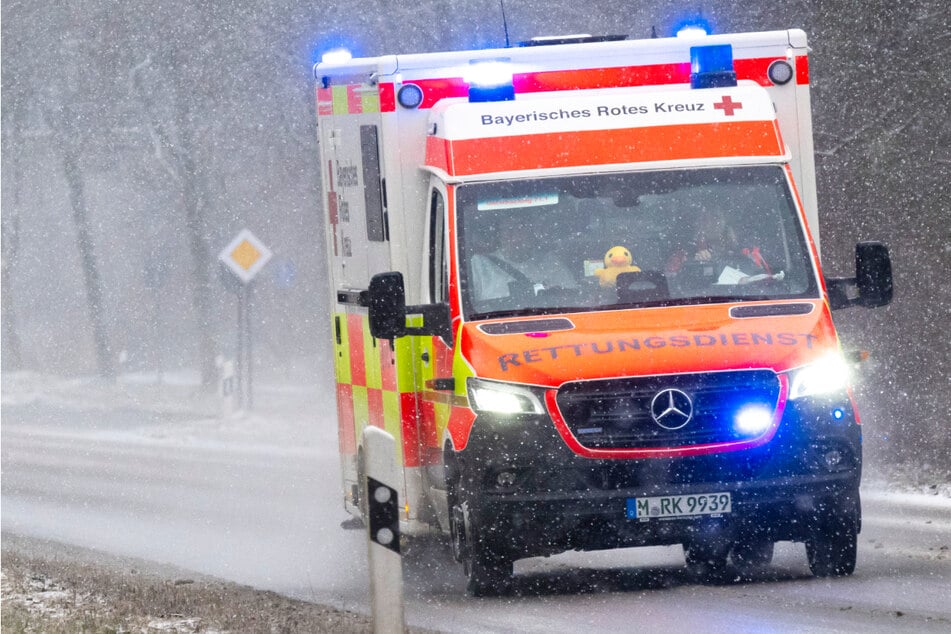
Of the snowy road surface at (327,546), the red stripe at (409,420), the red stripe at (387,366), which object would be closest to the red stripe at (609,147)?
the red stripe at (387,366)

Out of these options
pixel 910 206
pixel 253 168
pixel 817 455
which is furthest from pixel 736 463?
pixel 253 168

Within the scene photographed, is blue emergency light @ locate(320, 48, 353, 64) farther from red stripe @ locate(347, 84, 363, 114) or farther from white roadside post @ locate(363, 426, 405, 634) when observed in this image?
white roadside post @ locate(363, 426, 405, 634)

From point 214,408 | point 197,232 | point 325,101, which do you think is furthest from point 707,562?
point 197,232

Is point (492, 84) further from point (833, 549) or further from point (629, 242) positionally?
point (833, 549)

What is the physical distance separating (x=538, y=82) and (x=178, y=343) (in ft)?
131

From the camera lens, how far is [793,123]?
10641 mm

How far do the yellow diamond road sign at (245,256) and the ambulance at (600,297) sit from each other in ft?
38.6

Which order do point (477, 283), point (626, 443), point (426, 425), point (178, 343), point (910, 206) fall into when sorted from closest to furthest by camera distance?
point (626, 443) < point (477, 283) < point (426, 425) < point (910, 206) < point (178, 343)

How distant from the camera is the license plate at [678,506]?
29.5ft

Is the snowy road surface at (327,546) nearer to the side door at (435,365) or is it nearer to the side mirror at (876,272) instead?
the side door at (435,365)

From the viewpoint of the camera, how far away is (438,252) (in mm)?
10133

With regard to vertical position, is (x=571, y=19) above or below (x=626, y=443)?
above

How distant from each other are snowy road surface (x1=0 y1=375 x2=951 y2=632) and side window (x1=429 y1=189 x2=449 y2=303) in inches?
64.0

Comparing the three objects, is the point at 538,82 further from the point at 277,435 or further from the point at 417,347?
the point at 277,435
